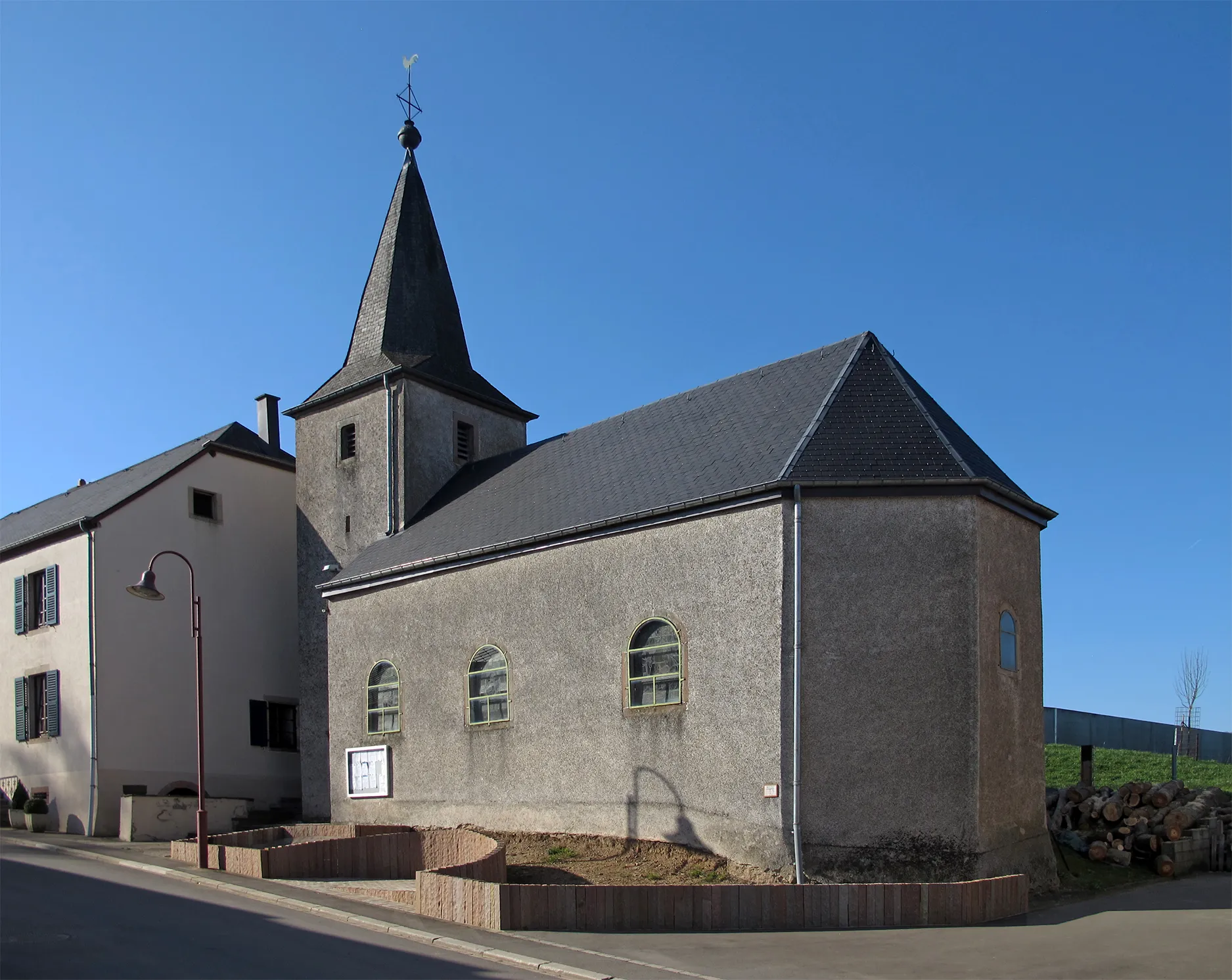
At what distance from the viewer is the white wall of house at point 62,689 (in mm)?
24812

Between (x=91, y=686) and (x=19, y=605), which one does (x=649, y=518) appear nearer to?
(x=91, y=686)

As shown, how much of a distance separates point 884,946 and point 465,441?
17.1 metres

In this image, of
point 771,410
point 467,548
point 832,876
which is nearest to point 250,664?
point 467,548

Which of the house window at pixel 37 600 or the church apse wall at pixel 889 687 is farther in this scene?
the house window at pixel 37 600

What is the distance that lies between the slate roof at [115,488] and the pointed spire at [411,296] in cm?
365

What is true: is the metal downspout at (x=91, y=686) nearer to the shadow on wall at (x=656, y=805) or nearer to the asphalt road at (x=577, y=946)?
the asphalt road at (x=577, y=946)

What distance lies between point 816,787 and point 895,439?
208 inches

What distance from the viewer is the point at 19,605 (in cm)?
2758

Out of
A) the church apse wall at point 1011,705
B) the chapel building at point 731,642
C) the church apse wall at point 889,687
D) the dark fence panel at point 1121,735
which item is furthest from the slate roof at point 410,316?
the dark fence panel at point 1121,735

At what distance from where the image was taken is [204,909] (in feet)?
47.2

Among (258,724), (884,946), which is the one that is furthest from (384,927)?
(258,724)

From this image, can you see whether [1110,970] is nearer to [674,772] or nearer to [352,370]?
[674,772]

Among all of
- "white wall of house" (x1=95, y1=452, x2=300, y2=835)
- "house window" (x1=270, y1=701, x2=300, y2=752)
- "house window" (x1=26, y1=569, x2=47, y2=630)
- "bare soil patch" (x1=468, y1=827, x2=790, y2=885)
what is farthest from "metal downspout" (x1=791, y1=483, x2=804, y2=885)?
"house window" (x1=26, y1=569, x2=47, y2=630)

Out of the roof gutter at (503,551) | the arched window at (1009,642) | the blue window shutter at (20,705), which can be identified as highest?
the roof gutter at (503,551)
